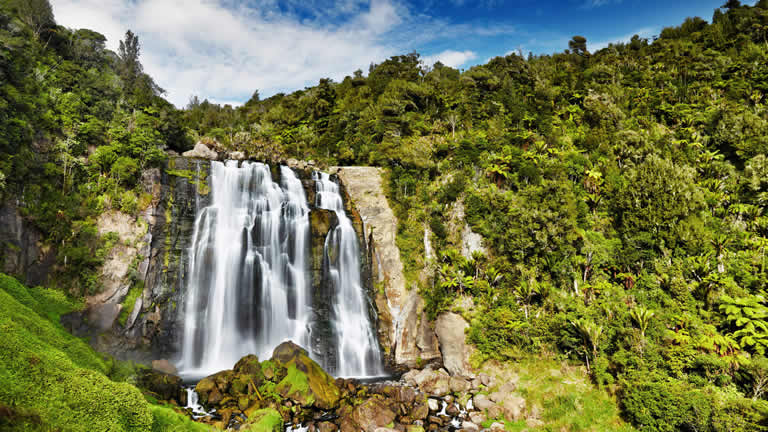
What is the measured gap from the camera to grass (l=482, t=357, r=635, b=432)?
17328 mm

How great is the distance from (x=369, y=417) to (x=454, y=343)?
10.0 meters

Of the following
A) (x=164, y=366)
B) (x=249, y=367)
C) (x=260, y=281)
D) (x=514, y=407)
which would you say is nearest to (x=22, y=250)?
(x=164, y=366)

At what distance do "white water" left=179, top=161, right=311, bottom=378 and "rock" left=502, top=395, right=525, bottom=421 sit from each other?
14276 mm

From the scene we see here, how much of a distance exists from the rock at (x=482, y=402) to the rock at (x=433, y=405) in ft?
7.44

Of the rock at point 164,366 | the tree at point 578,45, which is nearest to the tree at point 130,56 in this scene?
the rock at point 164,366

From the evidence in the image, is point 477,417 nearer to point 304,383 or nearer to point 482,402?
point 482,402

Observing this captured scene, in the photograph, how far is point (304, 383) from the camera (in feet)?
60.0

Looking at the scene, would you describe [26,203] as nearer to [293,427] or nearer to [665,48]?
[293,427]

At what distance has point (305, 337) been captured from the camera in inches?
1011

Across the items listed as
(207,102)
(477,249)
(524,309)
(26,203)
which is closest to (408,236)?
(477,249)

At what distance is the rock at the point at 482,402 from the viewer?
19.7 metres

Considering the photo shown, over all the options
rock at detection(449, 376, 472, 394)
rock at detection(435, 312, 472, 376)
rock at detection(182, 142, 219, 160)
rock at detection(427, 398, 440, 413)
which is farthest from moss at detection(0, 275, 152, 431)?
rock at detection(182, 142, 219, 160)

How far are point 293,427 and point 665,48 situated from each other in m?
67.7

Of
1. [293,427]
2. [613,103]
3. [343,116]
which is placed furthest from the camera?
[343,116]
